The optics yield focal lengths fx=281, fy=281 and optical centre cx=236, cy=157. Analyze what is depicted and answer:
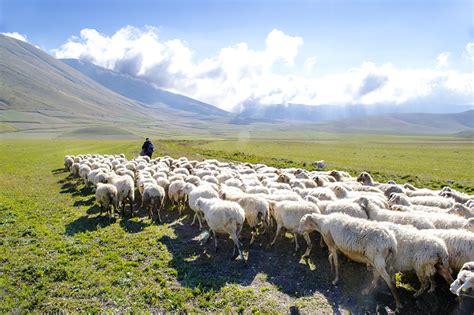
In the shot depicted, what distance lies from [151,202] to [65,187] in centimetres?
1239

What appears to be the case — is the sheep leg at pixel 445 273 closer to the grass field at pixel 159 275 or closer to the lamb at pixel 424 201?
the grass field at pixel 159 275

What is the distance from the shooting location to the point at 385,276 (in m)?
7.72

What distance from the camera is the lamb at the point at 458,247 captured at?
794 centimetres

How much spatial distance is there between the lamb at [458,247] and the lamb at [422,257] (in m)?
0.62

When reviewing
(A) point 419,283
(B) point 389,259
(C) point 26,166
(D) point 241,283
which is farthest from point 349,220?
(C) point 26,166

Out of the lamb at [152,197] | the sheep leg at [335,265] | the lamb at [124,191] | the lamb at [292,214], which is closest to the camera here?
the sheep leg at [335,265]

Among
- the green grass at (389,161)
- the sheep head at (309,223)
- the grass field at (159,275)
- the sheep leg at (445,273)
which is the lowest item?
the green grass at (389,161)

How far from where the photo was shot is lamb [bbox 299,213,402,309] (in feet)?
25.8

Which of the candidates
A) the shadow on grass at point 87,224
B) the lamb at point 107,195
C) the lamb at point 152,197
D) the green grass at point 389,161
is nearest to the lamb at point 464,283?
the lamb at point 152,197

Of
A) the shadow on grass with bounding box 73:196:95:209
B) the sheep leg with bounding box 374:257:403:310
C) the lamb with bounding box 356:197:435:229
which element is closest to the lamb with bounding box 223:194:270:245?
the lamb with bounding box 356:197:435:229

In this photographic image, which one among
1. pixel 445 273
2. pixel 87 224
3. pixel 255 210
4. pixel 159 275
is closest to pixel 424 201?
pixel 445 273

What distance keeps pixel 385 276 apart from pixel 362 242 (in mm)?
1022

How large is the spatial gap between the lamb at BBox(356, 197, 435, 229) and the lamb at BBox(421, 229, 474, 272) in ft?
4.39

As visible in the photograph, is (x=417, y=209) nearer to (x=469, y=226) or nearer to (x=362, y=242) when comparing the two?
(x=469, y=226)
